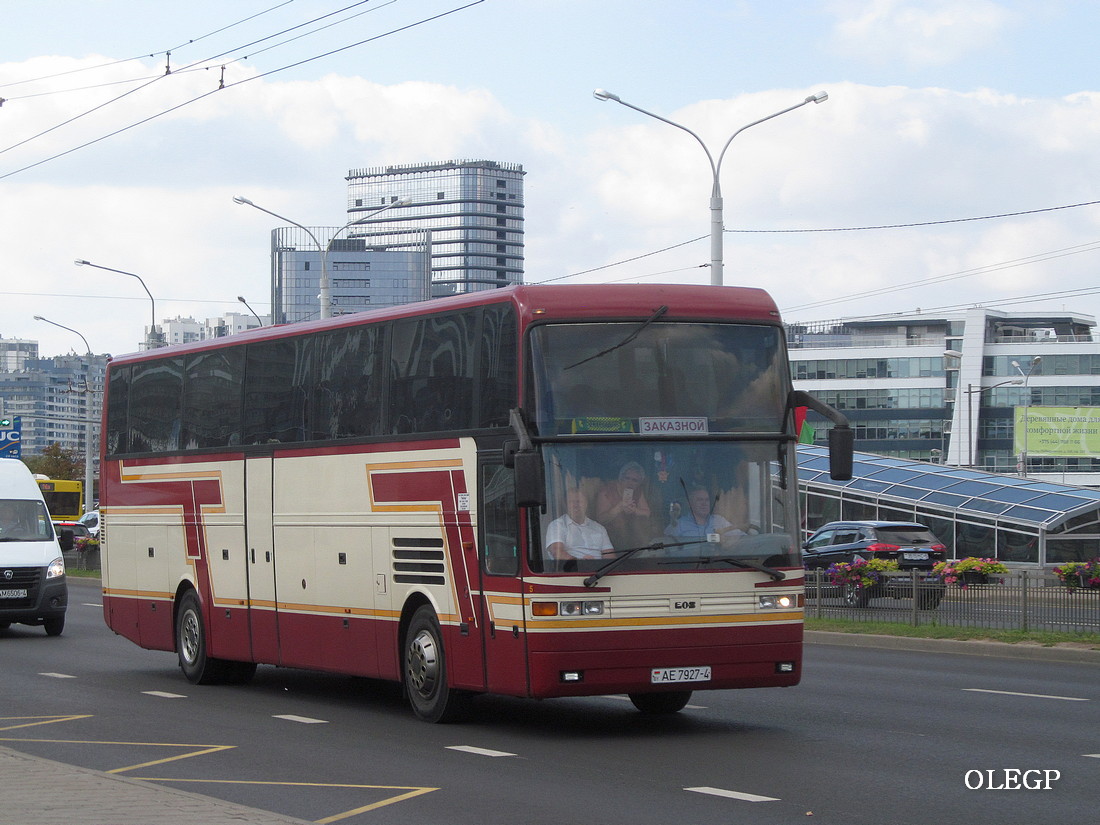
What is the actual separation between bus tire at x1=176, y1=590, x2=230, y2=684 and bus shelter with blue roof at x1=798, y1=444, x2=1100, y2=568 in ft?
105

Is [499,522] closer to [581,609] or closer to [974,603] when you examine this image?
[581,609]

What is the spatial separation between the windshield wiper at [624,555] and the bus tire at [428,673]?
178 centimetres

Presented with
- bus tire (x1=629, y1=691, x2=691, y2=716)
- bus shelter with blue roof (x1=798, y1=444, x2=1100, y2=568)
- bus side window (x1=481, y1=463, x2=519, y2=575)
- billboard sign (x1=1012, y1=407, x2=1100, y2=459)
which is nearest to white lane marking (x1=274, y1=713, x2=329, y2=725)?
bus side window (x1=481, y1=463, x2=519, y2=575)

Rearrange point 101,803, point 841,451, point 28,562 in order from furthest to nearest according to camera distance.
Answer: point 28,562 → point 841,451 → point 101,803

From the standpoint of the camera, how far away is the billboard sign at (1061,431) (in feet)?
279

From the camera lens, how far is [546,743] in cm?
1190

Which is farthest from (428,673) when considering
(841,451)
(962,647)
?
(962,647)

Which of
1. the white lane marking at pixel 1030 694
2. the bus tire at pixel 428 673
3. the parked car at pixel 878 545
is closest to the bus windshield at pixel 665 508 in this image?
the bus tire at pixel 428 673

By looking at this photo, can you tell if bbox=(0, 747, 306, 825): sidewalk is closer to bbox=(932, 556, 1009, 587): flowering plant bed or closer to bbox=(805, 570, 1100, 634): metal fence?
bbox=(805, 570, 1100, 634): metal fence

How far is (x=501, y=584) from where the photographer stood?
39.8ft

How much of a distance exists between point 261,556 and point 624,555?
5367mm

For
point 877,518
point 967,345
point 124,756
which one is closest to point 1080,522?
point 877,518

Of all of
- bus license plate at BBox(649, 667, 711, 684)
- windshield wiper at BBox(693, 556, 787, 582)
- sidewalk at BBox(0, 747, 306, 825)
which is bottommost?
sidewalk at BBox(0, 747, 306, 825)

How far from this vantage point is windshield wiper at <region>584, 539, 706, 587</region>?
11.7 metres
